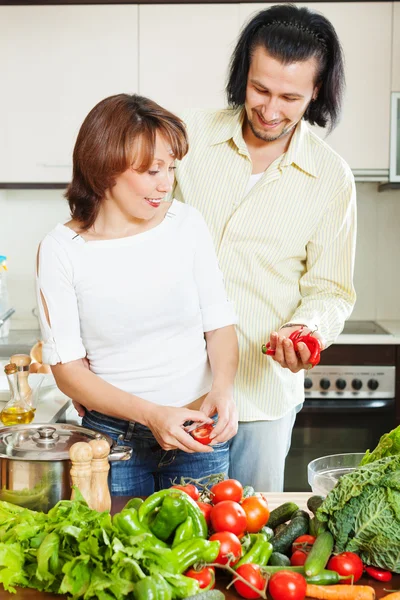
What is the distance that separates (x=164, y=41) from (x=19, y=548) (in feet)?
8.37

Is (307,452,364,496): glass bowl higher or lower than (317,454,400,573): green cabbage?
lower

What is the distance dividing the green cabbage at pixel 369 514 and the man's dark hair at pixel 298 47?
954 mm

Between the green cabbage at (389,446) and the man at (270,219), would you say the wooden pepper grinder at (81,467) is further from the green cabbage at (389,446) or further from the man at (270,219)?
the man at (270,219)

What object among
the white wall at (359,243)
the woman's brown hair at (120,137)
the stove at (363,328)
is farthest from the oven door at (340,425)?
the woman's brown hair at (120,137)

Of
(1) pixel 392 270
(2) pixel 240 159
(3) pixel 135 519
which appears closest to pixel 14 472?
(3) pixel 135 519

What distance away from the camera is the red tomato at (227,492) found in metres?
1.17

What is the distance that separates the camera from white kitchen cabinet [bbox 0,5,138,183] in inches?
126

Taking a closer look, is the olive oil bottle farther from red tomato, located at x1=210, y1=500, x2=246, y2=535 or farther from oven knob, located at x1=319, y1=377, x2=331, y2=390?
oven knob, located at x1=319, y1=377, x2=331, y2=390

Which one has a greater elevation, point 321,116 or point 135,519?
point 321,116

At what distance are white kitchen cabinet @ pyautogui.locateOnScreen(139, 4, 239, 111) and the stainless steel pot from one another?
7.48 ft

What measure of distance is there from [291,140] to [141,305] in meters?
0.60

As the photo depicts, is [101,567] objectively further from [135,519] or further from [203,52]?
[203,52]

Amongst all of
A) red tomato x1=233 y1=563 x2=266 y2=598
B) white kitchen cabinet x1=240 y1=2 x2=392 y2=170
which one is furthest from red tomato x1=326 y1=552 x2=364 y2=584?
white kitchen cabinet x1=240 y1=2 x2=392 y2=170

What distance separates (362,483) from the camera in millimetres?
1125
